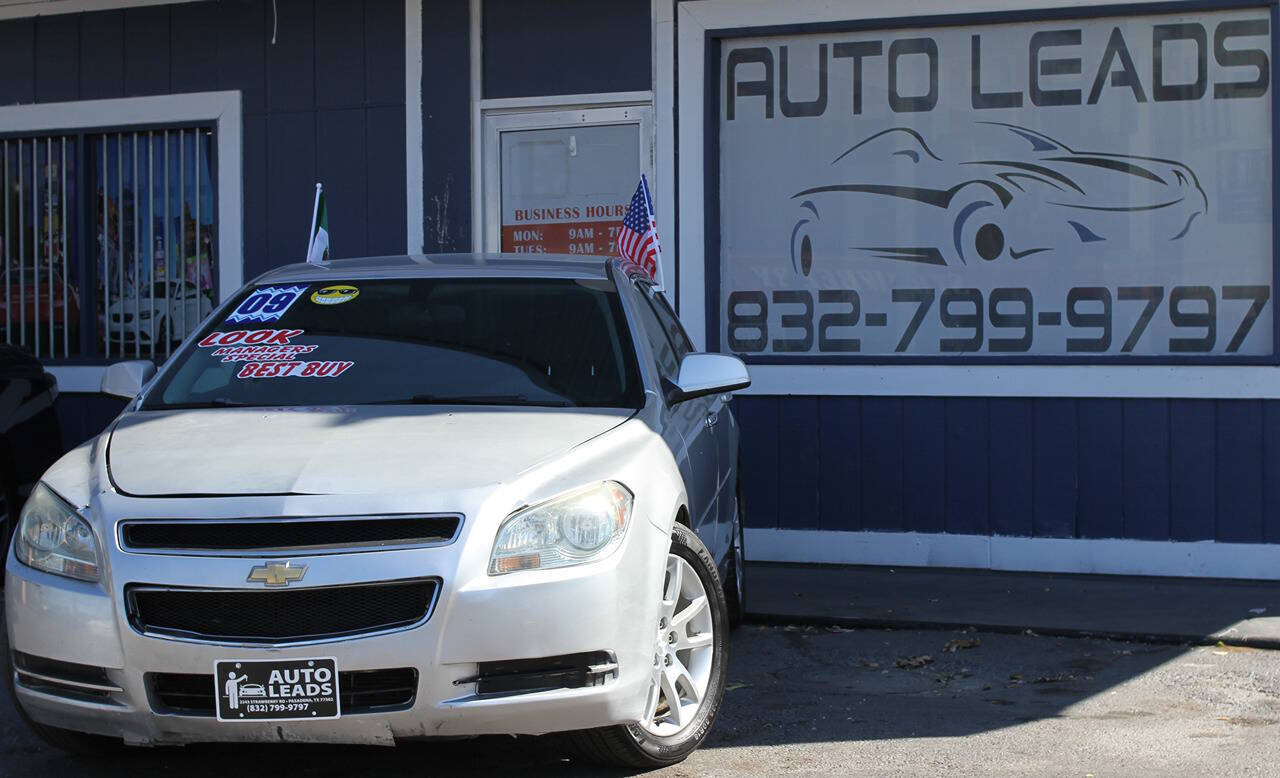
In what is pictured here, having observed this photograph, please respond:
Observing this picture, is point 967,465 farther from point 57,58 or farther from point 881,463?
point 57,58

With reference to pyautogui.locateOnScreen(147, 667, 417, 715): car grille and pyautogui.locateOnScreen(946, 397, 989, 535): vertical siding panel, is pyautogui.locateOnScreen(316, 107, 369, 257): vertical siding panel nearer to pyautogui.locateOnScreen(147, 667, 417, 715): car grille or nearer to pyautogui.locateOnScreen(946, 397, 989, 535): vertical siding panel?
pyautogui.locateOnScreen(946, 397, 989, 535): vertical siding panel

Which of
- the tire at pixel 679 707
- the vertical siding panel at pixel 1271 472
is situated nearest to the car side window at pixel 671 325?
the tire at pixel 679 707

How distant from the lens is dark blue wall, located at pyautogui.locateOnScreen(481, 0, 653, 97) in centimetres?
934

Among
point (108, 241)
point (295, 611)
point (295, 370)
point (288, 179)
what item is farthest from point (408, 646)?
point (108, 241)

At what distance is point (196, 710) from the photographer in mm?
4082

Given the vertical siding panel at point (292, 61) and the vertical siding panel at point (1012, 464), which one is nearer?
the vertical siding panel at point (1012, 464)

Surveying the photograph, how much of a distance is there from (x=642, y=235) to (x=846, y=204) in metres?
1.27

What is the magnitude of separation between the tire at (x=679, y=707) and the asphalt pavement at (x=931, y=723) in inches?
6.1

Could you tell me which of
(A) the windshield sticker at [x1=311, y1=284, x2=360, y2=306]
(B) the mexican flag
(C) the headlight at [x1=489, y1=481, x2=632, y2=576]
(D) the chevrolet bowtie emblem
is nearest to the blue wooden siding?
(B) the mexican flag

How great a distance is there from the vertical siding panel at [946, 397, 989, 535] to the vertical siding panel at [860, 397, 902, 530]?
290mm

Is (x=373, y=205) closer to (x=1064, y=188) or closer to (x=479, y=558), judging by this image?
(x=1064, y=188)

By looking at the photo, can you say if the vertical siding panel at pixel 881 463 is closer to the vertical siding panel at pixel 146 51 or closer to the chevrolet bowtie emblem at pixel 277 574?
the vertical siding panel at pixel 146 51

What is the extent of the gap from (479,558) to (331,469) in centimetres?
57

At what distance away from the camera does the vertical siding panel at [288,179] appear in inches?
389
